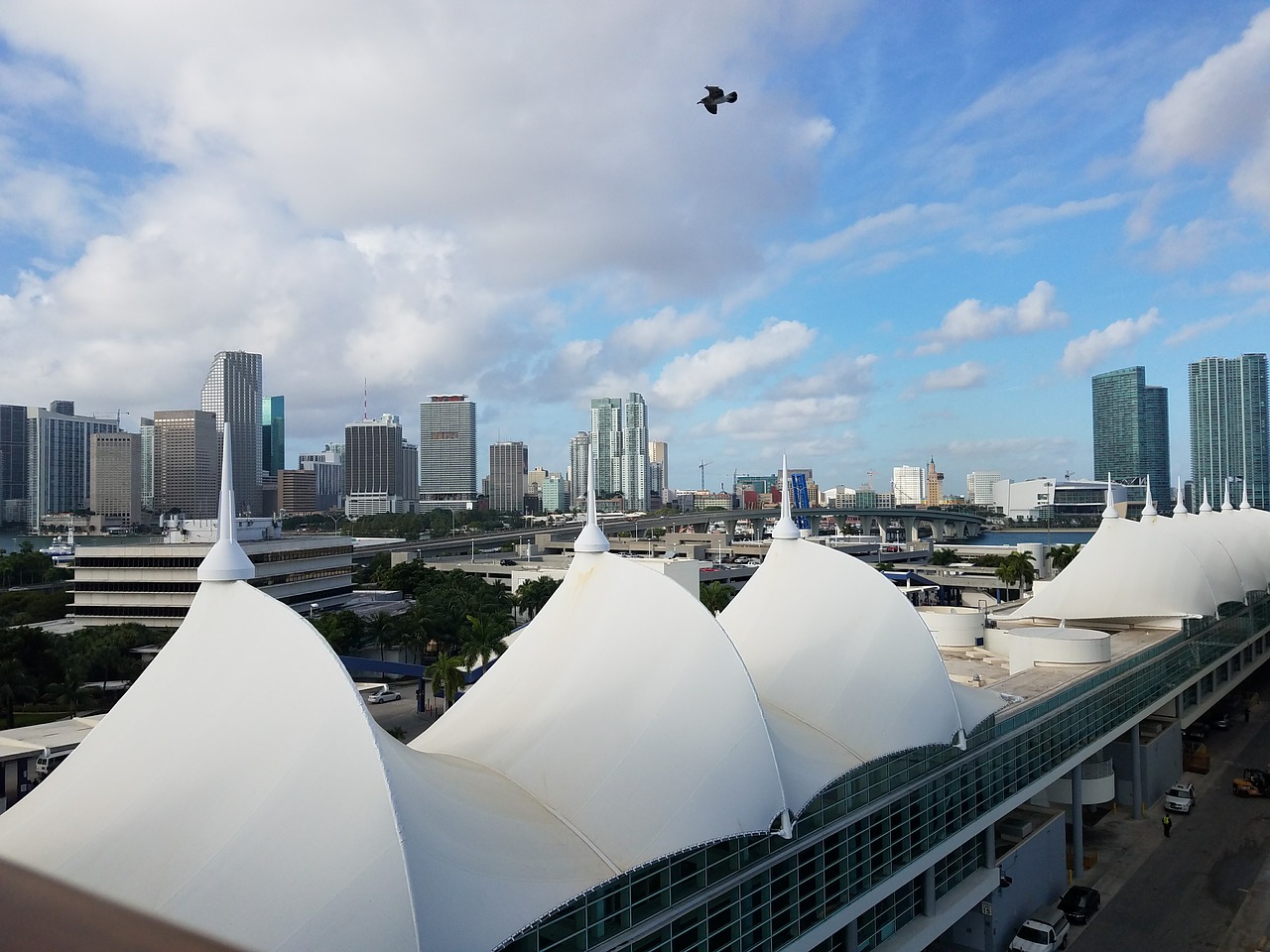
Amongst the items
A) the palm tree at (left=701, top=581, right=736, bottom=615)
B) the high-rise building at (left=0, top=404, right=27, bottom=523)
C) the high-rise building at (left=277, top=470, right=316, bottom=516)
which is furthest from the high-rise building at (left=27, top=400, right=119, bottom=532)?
the palm tree at (left=701, top=581, right=736, bottom=615)

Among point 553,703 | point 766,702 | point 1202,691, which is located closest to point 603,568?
point 553,703

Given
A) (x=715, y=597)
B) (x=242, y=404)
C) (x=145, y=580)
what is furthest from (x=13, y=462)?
(x=715, y=597)

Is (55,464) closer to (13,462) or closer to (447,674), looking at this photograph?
(13,462)

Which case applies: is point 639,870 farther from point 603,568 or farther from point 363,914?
point 603,568

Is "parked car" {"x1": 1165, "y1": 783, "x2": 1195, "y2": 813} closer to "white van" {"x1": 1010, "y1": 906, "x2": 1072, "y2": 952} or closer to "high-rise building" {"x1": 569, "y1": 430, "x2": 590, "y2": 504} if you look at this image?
"white van" {"x1": 1010, "y1": 906, "x2": 1072, "y2": 952}

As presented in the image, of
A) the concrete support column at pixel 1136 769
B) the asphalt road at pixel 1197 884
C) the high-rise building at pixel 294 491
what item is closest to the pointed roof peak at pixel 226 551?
the asphalt road at pixel 1197 884

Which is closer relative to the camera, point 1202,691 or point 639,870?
point 639,870
